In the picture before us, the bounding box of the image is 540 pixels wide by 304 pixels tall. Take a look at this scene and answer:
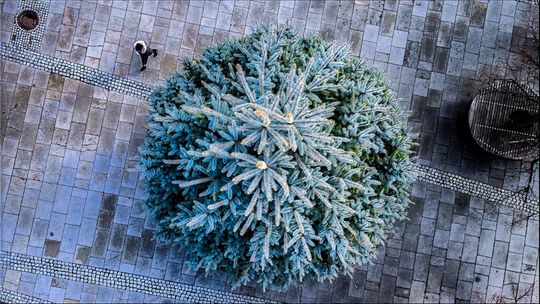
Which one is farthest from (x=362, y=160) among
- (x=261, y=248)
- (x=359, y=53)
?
(x=359, y=53)

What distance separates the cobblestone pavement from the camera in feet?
41.6

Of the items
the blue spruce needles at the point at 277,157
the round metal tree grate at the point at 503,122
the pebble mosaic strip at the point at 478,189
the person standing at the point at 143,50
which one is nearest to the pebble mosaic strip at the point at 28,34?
the person standing at the point at 143,50

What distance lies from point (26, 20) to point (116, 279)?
6.69 meters

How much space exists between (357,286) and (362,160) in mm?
4867

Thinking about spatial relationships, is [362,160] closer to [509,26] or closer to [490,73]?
[490,73]

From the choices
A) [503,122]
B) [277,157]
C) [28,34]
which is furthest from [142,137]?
[503,122]

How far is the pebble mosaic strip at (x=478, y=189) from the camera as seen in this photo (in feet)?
42.6

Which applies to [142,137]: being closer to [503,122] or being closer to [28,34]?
[28,34]

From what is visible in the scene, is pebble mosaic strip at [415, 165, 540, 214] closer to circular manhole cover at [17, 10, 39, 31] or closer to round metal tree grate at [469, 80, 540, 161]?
round metal tree grate at [469, 80, 540, 161]

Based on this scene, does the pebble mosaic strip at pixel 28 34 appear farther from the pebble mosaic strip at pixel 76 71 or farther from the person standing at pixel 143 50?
the person standing at pixel 143 50

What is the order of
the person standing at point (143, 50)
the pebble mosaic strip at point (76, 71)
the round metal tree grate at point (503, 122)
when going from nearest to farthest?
1. the person standing at point (143, 50)
2. the round metal tree grate at point (503, 122)
3. the pebble mosaic strip at point (76, 71)

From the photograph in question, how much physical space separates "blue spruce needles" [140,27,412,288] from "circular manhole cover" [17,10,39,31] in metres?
5.11

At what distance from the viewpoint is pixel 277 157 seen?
7441 millimetres

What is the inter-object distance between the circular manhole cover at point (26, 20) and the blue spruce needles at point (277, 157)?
5.11 meters
